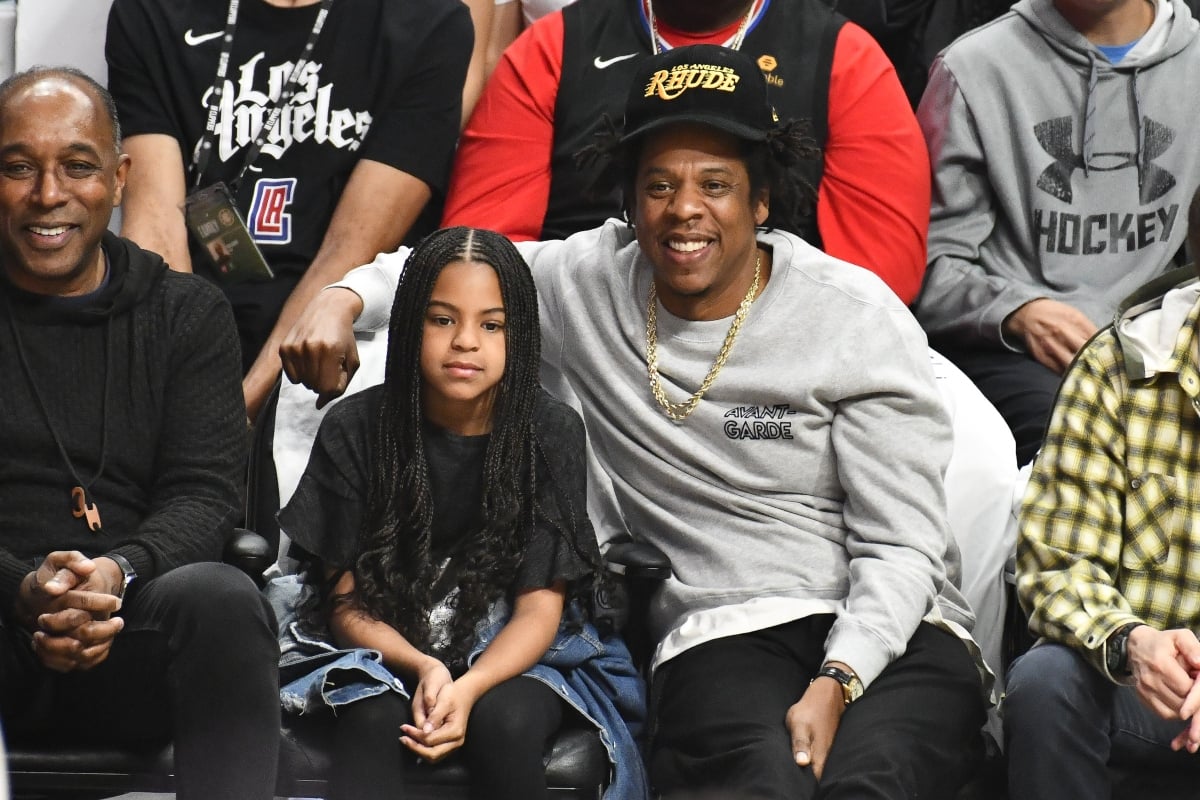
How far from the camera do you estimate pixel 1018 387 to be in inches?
147

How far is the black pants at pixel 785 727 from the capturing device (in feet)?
8.76

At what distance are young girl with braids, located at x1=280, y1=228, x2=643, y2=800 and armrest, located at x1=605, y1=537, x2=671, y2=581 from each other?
0.04m

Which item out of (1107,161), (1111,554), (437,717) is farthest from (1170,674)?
(1107,161)

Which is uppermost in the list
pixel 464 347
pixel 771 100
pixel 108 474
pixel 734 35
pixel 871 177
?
pixel 734 35

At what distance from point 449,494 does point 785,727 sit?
2.20ft

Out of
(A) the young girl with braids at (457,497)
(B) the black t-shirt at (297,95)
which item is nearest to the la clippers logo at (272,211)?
(B) the black t-shirt at (297,95)

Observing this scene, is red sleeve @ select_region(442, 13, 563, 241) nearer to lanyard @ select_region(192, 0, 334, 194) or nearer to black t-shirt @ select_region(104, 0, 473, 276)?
black t-shirt @ select_region(104, 0, 473, 276)

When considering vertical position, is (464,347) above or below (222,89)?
below

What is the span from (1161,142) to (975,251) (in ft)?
1.49

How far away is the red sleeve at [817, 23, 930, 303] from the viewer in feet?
12.4

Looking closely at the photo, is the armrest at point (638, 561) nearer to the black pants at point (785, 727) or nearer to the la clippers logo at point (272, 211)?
the black pants at point (785, 727)

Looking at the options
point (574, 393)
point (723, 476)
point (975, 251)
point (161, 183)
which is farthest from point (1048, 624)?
point (161, 183)

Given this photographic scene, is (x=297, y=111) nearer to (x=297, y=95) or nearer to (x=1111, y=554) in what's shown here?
(x=297, y=95)

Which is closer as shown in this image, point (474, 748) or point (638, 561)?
point (474, 748)
